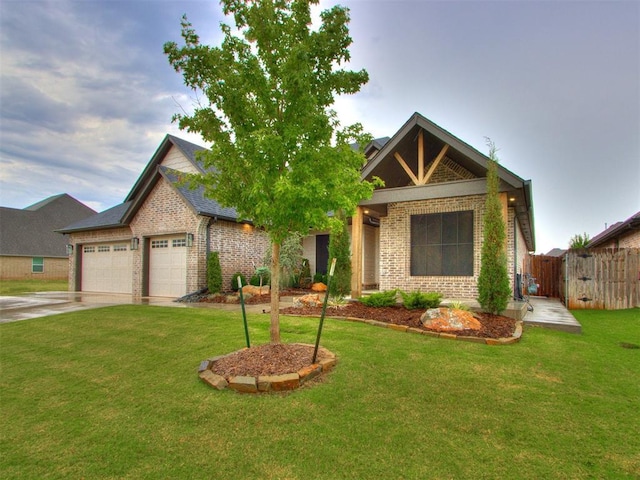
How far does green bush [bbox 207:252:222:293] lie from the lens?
527 inches

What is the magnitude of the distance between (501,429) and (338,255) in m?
7.23

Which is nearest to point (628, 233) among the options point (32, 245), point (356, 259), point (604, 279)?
point (604, 279)

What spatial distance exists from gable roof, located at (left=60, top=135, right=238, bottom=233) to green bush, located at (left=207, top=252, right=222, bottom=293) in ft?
6.05

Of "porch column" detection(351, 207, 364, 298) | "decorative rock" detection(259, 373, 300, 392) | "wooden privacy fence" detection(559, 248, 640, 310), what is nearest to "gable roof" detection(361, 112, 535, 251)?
"porch column" detection(351, 207, 364, 298)

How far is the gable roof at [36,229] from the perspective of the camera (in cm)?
2719

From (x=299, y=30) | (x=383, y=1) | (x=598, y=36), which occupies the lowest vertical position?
(x=299, y=30)

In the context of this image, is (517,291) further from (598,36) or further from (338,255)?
(598,36)

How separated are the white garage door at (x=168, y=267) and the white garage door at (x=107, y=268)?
2.11 meters

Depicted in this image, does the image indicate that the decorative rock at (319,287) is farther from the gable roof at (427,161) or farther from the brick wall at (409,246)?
the gable roof at (427,161)

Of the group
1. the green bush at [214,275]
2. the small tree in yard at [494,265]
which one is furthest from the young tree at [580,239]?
the green bush at [214,275]

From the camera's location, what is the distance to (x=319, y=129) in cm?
468

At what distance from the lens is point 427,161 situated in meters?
11.7

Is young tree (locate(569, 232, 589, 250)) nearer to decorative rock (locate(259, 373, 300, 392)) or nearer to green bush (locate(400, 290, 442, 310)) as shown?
green bush (locate(400, 290, 442, 310))

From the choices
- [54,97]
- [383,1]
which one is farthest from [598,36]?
[54,97]
